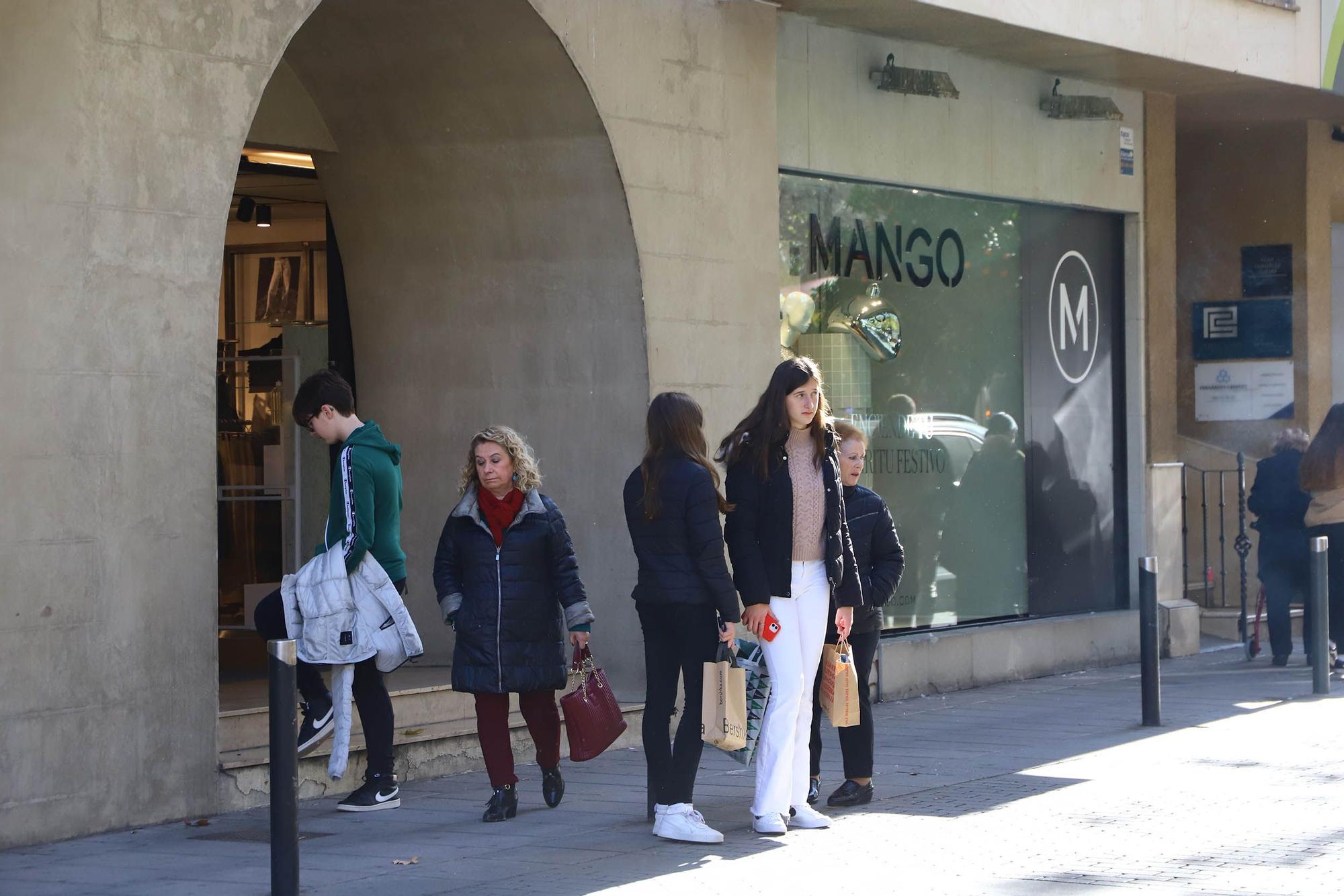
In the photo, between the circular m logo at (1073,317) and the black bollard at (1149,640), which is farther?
the circular m logo at (1073,317)

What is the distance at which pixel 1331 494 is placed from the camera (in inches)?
529

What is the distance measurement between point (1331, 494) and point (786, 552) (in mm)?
7414

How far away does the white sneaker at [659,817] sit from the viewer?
24.1 feet

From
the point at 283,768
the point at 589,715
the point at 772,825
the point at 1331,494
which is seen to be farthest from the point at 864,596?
the point at 1331,494

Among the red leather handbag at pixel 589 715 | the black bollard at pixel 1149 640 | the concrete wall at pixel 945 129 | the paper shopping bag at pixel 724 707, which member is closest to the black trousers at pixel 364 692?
the red leather handbag at pixel 589 715

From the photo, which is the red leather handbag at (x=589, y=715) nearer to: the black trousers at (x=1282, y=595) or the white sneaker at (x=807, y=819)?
the white sneaker at (x=807, y=819)

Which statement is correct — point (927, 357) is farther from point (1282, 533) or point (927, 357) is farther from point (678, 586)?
point (678, 586)

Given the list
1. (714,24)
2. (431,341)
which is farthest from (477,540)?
(714,24)

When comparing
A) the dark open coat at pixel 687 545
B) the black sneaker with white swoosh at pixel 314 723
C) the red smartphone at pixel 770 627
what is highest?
the dark open coat at pixel 687 545

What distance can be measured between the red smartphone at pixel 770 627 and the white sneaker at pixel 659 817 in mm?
776

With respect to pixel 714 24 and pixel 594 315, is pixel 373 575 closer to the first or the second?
pixel 594 315

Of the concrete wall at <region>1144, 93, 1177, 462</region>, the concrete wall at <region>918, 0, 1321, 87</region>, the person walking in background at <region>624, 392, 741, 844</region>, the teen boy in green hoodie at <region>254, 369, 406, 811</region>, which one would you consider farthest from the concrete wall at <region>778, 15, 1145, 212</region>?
the person walking in background at <region>624, 392, 741, 844</region>

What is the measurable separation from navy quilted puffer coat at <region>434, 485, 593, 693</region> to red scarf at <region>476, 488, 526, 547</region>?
0.07ft

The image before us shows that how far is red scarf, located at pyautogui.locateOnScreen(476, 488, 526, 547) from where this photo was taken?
310 inches
